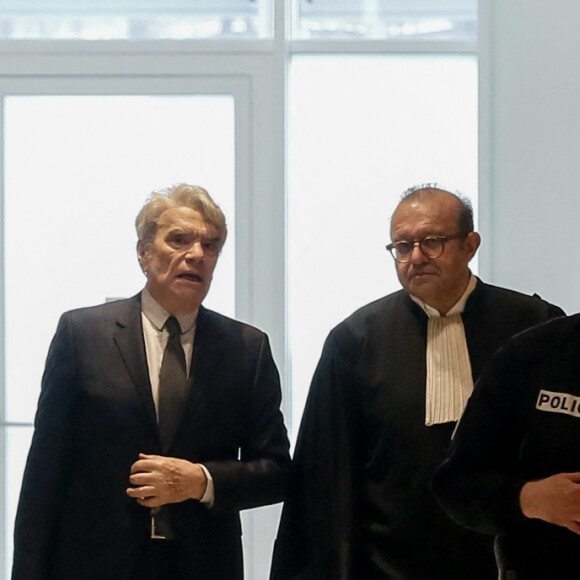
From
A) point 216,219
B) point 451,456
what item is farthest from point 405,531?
point 216,219

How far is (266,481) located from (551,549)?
31.5 inches

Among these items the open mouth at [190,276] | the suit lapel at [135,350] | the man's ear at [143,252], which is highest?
the man's ear at [143,252]

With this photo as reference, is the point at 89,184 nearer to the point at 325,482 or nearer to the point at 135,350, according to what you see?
the point at 135,350

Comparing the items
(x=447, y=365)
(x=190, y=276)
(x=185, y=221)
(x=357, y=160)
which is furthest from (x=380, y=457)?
(x=357, y=160)

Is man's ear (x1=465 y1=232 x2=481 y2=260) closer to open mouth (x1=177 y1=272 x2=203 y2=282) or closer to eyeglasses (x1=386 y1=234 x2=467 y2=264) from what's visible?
eyeglasses (x1=386 y1=234 x2=467 y2=264)

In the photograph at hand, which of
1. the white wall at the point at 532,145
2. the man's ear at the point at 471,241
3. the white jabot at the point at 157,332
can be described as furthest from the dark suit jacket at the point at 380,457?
the white wall at the point at 532,145

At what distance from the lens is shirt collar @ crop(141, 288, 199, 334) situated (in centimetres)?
246

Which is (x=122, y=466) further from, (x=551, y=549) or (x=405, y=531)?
(x=551, y=549)

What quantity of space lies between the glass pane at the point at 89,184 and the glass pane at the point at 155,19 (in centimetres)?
25

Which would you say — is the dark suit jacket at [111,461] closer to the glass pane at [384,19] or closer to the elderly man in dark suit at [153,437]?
the elderly man in dark suit at [153,437]

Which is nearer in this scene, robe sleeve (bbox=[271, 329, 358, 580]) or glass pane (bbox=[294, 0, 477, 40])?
robe sleeve (bbox=[271, 329, 358, 580])

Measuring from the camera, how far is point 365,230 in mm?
3850

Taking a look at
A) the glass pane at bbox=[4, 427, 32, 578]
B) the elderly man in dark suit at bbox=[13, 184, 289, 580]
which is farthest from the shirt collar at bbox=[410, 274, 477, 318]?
the glass pane at bbox=[4, 427, 32, 578]

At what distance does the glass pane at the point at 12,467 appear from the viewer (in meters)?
3.91
